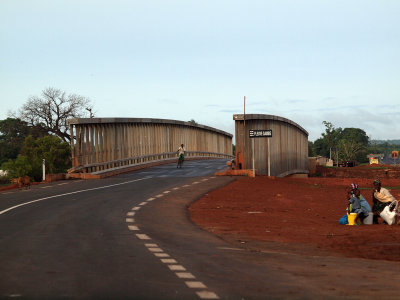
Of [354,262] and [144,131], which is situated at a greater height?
[144,131]

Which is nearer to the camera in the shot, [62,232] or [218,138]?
[62,232]

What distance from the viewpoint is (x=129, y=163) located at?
142ft

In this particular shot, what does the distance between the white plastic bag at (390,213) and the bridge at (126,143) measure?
20.7 meters

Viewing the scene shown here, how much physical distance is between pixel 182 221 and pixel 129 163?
85.7 ft

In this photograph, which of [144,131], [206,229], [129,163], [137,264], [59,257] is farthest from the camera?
[144,131]

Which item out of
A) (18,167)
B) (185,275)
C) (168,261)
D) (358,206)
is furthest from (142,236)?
(18,167)

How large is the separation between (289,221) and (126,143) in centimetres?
2523

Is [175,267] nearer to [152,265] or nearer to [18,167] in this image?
[152,265]

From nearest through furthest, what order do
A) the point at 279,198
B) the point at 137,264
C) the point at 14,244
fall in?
1. the point at 137,264
2. the point at 14,244
3. the point at 279,198

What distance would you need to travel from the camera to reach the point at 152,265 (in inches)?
386

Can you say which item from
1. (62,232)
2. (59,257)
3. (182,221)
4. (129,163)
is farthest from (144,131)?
(59,257)

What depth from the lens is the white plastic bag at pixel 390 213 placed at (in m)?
16.9

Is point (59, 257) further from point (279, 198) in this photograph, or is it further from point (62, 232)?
point (279, 198)

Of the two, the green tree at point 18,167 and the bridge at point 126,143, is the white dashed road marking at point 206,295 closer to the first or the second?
the bridge at point 126,143
